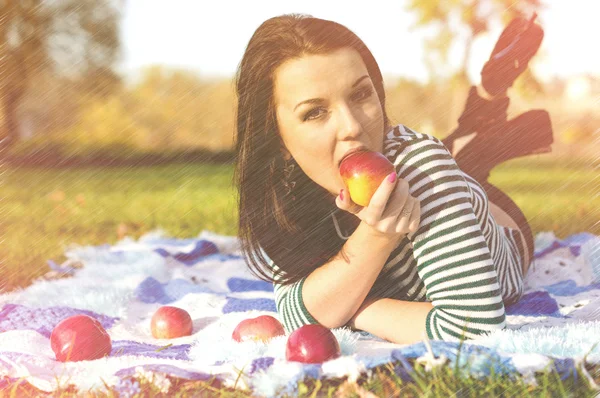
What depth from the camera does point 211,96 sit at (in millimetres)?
10195

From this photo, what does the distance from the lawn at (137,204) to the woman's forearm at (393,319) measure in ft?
2.31

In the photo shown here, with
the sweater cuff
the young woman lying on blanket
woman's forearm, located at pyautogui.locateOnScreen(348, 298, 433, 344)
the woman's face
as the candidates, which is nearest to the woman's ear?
the young woman lying on blanket

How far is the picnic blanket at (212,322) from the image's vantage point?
1.77 meters

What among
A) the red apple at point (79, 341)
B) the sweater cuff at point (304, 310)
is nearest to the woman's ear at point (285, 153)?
the sweater cuff at point (304, 310)

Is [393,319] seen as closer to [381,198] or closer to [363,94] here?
[381,198]

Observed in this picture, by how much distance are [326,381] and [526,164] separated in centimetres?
922

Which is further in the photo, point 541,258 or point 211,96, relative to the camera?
point 211,96

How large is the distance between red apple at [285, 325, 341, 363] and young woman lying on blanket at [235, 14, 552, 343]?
30cm

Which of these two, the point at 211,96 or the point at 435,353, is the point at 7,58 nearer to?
the point at 211,96

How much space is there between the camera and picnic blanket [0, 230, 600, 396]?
1769mm

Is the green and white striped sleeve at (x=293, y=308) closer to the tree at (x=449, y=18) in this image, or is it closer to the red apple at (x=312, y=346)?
the red apple at (x=312, y=346)

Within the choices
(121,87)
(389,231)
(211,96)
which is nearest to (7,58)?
(121,87)

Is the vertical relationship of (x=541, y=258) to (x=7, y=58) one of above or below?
below

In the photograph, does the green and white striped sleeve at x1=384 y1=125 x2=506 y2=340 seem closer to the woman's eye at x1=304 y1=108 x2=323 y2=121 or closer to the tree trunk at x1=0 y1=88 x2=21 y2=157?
the woman's eye at x1=304 y1=108 x2=323 y2=121
